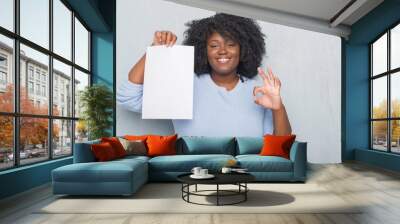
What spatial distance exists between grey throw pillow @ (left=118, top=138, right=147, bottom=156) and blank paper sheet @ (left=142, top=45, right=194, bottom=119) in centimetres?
114

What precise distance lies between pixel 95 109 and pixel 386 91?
615 centimetres

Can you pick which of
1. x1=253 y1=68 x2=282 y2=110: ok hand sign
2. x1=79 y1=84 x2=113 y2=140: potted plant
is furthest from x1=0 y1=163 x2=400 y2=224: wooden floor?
x1=253 y1=68 x2=282 y2=110: ok hand sign

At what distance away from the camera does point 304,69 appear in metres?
8.02

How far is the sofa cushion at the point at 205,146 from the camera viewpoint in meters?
6.73

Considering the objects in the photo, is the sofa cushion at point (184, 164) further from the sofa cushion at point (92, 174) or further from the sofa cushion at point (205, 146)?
the sofa cushion at point (92, 174)

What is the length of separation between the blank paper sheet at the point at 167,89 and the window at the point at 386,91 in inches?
166

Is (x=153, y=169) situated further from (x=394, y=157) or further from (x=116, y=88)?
(x=394, y=157)

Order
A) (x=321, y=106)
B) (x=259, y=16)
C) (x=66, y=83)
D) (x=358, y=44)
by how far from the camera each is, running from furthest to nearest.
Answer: (x=358, y=44) → (x=321, y=106) → (x=66, y=83) → (x=259, y=16)

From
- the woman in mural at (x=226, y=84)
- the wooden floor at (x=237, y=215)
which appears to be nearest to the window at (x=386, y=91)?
the woman in mural at (x=226, y=84)

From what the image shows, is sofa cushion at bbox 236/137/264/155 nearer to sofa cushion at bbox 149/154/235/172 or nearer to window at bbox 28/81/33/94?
sofa cushion at bbox 149/154/235/172

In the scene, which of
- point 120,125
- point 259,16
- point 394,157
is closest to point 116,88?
point 120,125

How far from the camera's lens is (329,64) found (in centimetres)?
805

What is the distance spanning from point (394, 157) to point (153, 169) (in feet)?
15.7

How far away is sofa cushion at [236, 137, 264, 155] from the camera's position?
22.1ft
